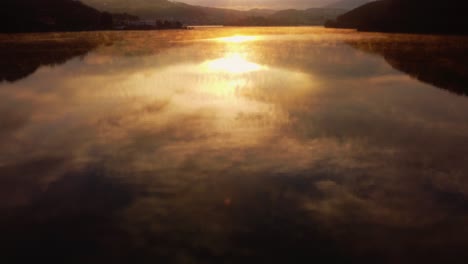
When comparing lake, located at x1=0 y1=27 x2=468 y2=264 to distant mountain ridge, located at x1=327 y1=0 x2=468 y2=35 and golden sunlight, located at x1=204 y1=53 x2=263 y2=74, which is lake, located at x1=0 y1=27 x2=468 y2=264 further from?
distant mountain ridge, located at x1=327 y1=0 x2=468 y2=35

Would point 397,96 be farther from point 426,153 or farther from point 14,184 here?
point 14,184

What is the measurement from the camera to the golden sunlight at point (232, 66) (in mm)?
22781

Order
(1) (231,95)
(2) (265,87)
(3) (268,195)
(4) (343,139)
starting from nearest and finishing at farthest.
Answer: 1. (3) (268,195)
2. (4) (343,139)
3. (1) (231,95)
4. (2) (265,87)

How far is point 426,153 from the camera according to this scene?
9.13 m

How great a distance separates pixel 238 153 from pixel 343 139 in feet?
8.85

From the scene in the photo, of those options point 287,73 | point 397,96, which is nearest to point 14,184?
point 397,96

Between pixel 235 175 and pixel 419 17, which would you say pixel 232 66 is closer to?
pixel 235 175

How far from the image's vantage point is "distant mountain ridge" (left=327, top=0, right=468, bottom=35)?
2425 inches

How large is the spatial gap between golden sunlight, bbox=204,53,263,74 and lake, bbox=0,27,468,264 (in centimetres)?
608

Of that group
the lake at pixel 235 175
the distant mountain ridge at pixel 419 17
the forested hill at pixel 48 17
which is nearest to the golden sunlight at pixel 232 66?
the lake at pixel 235 175

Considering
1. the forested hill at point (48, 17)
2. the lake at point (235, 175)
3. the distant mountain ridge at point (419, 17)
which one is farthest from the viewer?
the forested hill at point (48, 17)

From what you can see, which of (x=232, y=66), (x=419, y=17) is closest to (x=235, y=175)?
(x=232, y=66)

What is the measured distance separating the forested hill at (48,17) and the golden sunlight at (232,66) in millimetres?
60659

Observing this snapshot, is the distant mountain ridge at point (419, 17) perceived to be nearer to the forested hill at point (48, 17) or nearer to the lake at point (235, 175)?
the lake at point (235, 175)
